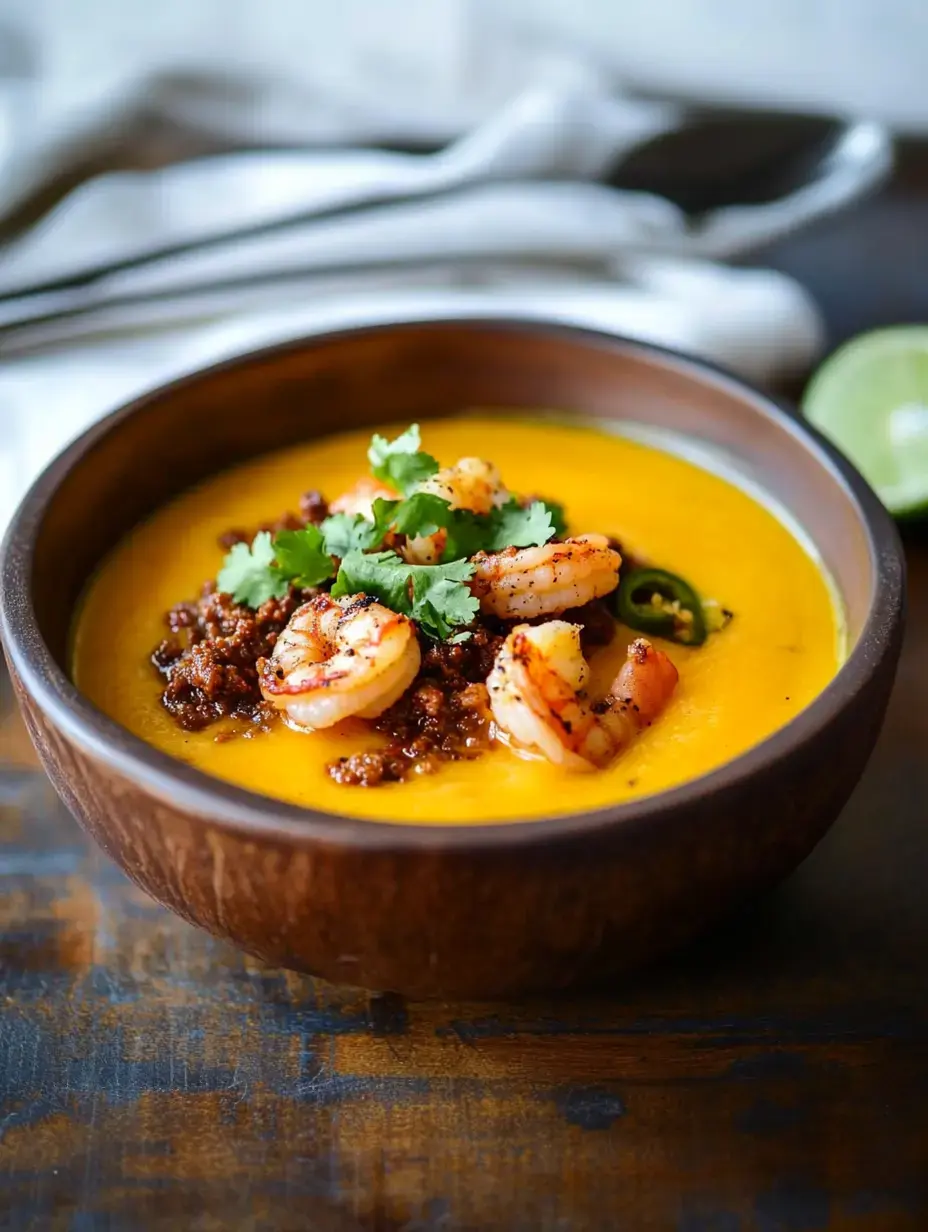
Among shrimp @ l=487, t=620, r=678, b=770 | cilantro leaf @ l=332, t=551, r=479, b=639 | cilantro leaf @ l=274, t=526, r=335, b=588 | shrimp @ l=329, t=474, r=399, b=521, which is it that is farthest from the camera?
shrimp @ l=329, t=474, r=399, b=521

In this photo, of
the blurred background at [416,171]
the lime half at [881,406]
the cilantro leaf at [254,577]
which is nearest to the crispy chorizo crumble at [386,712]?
the cilantro leaf at [254,577]

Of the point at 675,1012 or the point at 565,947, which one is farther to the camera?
the point at 675,1012

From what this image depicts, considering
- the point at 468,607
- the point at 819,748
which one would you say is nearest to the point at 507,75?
the point at 468,607

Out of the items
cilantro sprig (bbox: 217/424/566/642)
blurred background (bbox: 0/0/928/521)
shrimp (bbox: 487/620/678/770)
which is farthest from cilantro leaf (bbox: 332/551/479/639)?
blurred background (bbox: 0/0/928/521)

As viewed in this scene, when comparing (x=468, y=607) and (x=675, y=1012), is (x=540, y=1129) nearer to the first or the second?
(x=675, y=1012)

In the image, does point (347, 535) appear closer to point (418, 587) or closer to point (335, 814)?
point (418, 587)

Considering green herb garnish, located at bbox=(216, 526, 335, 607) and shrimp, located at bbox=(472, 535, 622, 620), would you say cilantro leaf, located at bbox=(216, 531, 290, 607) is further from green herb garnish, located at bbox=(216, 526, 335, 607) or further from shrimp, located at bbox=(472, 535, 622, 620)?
shrimp, located at bbox=(472, 535, 622, 620)

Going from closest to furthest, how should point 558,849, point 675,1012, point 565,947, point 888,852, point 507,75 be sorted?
point 558,849
point 565,947
point 675,1012
point 888,852
point 507,75

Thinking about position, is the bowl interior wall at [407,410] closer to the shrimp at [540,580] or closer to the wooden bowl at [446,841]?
the wooden bowl at [446,841]
